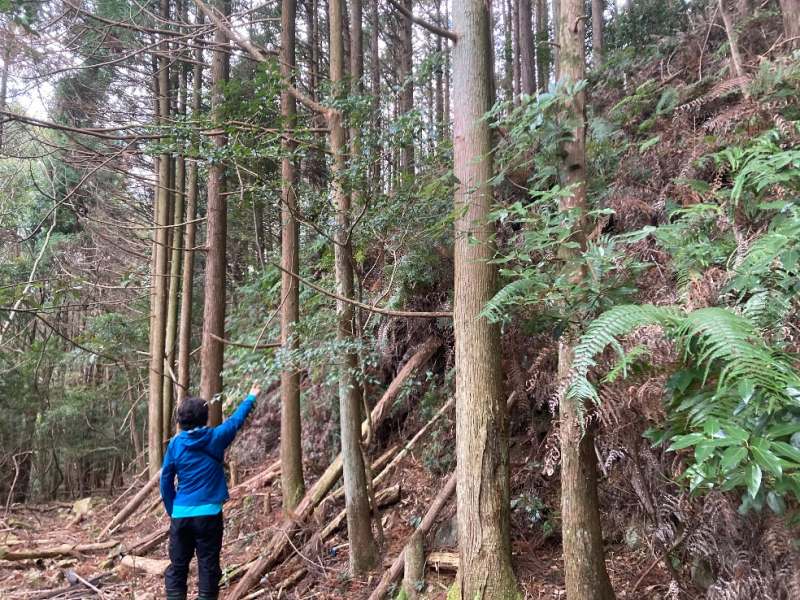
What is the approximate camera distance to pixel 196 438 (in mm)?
4234

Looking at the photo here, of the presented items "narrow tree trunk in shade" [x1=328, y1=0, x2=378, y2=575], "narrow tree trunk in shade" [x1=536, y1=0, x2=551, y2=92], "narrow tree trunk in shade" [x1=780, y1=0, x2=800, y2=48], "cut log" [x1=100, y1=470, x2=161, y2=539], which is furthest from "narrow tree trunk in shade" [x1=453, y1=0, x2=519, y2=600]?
"narrow tree trunk in shade" [x1=536, y1=0, x2=551, y2=92]

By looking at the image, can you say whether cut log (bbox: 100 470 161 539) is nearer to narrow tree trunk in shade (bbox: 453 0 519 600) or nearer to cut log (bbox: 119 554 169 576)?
cut log (bbox: 119 554 169 576)

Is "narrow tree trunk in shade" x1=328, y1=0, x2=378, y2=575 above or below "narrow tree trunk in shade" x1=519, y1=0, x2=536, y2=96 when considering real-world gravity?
below

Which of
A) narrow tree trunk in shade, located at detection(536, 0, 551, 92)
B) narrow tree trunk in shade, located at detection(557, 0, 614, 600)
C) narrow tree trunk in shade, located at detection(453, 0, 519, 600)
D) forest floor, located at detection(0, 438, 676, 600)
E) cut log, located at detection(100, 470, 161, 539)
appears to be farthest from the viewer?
narrow tree trunk in shade, located at detection(536, 0, 551, 92)

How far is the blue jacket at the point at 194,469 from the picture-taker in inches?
164

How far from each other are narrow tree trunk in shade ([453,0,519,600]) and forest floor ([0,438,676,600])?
747 millimetres

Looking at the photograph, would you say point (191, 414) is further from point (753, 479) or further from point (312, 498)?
point (753, 479)

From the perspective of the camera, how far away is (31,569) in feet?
23.6

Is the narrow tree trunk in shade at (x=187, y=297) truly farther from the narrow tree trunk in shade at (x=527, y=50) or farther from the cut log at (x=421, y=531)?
the narrow tree trunk in shade at (x=527, y=50)

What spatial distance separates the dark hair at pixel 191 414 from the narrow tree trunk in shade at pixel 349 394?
50.7 inches

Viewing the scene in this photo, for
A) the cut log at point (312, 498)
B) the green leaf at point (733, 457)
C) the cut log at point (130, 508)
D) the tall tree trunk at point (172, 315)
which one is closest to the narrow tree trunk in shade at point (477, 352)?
the cut log at point (312, 498)

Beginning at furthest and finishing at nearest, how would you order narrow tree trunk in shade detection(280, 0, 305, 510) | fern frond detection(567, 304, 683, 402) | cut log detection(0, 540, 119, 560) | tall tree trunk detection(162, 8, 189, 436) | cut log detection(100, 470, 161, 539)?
tall tree trunk detection(162, 8, 189, 436) → cut log detection(100, 470, 161, 539) → cut log detection(0, 540, 119, 560) → narrow tree trunk in shade detection(280, 0, 305, 510) → fern frond detection(567, 304, 683, 402)

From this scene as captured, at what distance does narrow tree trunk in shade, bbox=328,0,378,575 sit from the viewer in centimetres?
482

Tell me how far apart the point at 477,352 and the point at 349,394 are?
6.27 ft
